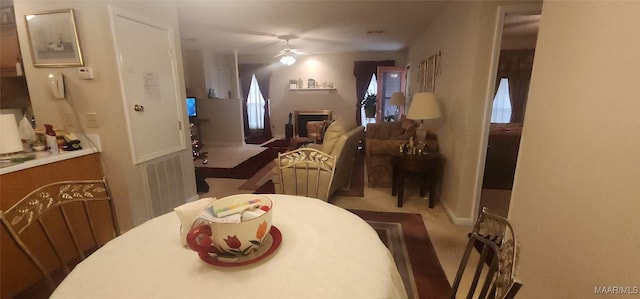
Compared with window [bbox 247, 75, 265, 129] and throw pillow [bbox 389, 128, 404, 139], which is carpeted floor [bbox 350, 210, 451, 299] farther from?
window [bbox 247, 75, 265, 129]

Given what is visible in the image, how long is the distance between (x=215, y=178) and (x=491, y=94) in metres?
3.68

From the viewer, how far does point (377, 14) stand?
3.51 meters

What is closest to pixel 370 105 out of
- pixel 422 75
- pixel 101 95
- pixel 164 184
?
pixel 422 75

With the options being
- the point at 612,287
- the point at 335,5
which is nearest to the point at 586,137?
the point at 612,287

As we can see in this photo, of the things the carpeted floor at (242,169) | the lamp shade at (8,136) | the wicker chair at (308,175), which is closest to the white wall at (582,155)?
the wicker chair at (308,175)

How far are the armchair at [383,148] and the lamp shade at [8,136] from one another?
10.1ft

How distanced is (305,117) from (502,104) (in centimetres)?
485

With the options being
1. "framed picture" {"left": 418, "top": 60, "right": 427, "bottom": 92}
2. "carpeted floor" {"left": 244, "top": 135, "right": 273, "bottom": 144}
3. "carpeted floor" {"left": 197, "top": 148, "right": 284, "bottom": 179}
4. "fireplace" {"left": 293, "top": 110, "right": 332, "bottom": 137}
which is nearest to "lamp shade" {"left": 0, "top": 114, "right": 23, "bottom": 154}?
"carpeted floor" {"left": 197, "top": 148, "right": 284, "bottom": 179}

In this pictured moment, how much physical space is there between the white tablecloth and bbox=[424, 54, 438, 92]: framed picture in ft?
10.7

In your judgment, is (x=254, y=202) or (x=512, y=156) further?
(x=512, y=156)

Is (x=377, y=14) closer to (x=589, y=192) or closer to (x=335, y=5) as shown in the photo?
(x=335, y=5)

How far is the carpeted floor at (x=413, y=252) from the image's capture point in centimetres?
173

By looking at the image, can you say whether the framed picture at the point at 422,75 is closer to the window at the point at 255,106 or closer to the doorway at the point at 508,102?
the doorway at the point at 508,102

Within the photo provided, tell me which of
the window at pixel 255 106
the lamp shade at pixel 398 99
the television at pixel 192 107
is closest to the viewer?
the television at pixel 192 107
